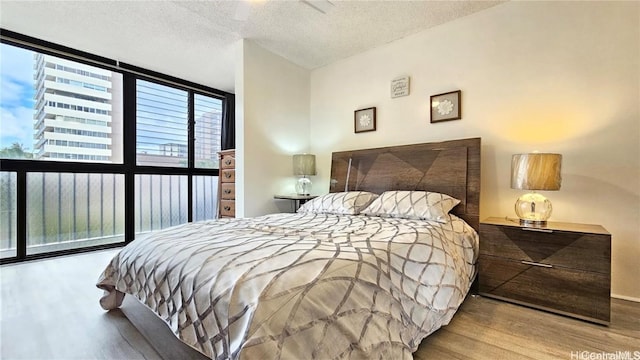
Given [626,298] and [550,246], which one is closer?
[550,246]

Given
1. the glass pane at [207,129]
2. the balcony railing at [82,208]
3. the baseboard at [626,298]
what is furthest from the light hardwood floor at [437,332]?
the glass pane at [207,129]

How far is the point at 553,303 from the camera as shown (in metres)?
1.97

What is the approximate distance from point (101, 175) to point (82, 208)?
47cm

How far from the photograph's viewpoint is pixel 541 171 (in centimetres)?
212

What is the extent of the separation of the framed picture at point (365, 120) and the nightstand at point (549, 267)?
70.0 inches

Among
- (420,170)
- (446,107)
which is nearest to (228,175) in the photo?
(420,170)

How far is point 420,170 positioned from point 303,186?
1640 mm

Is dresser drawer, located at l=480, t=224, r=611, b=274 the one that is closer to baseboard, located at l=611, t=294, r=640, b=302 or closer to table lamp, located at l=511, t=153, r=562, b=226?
table lamp, located at l=511, t=153, r=562, b=226

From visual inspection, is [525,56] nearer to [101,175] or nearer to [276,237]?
[276,237]

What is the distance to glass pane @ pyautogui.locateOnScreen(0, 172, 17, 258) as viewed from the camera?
318 cm

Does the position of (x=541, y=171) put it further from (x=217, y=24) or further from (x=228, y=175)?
(x=228, y=175)

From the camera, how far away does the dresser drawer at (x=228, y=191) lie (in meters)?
3.73

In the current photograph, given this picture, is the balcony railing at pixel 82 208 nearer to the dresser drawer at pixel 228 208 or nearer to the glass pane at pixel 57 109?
the glass pane at pixel 57 109

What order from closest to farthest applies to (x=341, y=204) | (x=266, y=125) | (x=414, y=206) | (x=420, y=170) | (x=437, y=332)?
(x=437, y=332) → (x=414, y=206) → (x=341, y=204) → (x=420, y=170) → (x=266, y=125)
